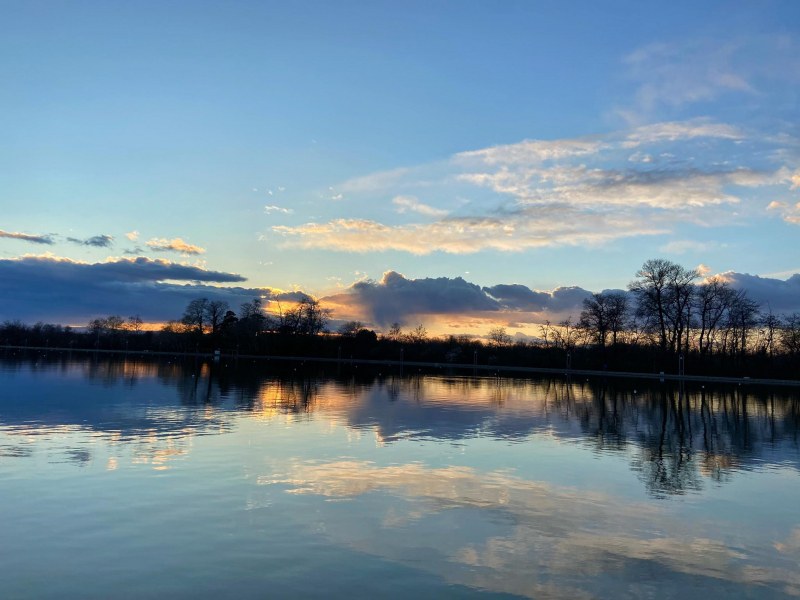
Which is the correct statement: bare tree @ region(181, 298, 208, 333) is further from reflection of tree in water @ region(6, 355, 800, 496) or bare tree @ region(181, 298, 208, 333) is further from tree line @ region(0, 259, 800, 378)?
reflection of tree in water @ region(6, 355, 800, 496)

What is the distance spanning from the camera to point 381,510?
1021cm

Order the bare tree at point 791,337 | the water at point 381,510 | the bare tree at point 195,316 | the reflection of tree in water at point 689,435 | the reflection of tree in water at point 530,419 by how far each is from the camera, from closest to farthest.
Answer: the water at point 381,510, the reflection of tree in water at point 689,435, the reflection of tree in water at point 530,419, the bare tree at point 791,337, the bare tree at point 195,316

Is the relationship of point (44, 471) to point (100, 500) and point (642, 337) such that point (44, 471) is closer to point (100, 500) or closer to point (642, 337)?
point (100, 500)

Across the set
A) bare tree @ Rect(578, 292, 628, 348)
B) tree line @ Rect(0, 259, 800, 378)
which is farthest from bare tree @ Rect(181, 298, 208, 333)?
bare tree @ Rect(578, 292, 628, 348)

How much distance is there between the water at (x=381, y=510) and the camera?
7270 mm

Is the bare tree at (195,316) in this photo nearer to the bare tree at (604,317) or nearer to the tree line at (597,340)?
the tree line at (597,340)

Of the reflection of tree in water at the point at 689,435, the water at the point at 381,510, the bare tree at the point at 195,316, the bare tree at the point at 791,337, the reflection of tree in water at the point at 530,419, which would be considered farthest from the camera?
the bare tree at the point at 195,316

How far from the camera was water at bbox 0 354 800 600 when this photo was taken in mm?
7270

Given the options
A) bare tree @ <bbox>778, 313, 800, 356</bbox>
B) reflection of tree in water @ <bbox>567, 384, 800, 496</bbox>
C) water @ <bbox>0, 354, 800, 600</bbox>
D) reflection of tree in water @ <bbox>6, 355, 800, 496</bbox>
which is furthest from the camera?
bare tree @ <bbox>778, 313, 800, 356</bbox>

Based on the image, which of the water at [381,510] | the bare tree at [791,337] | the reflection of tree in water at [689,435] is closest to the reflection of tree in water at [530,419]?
the reflection of tree in water at [689,435]

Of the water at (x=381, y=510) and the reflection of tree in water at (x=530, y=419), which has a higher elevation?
the water at (x=381, y=510)

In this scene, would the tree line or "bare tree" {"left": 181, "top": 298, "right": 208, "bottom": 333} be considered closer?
the tree line

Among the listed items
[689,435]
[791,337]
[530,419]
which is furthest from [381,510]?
[791,337]

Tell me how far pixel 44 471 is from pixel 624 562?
408 inches
